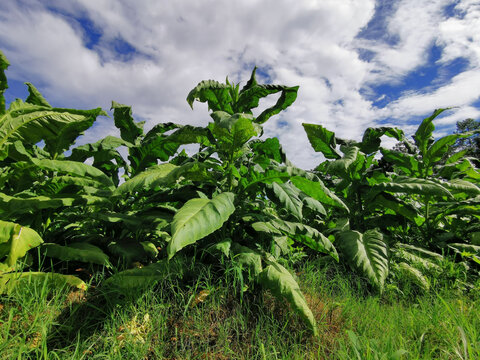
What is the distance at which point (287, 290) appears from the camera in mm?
1729

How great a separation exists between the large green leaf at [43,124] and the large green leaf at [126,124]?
1.78ft

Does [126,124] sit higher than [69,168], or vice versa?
[126,124]

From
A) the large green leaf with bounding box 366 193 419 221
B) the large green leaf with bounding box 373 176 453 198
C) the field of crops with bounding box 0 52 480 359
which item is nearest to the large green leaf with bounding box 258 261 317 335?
the field of crops with bounding box 0 52 480 359

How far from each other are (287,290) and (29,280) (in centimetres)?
156

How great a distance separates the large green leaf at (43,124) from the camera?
215 centimetres

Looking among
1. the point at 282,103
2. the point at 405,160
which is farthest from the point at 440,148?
the point at 282,103

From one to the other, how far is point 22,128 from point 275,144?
6.72 feet

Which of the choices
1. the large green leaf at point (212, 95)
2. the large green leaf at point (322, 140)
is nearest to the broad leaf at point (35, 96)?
the large green leaf at point (212, 95)

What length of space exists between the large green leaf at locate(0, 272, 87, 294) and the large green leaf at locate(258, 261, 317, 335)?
120 centimetres

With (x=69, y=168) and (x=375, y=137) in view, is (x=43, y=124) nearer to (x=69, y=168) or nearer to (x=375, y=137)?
(x=69, y=168)

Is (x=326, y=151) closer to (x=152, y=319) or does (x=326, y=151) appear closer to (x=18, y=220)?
(x=152, y=319)

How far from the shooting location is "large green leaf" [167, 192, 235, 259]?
1.49m

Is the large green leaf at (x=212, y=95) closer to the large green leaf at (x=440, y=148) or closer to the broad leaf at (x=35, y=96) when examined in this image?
the broad leaf at (x=35, y=96)

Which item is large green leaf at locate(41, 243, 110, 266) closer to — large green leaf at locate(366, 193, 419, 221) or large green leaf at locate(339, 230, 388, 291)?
large green leaf at locate(339, 230, 388, 291)
